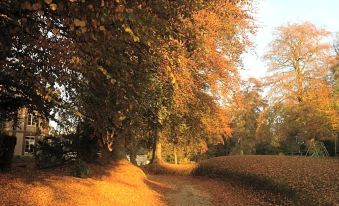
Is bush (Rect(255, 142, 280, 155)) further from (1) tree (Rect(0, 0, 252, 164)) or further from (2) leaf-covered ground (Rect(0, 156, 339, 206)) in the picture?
(1) tree (Rect(0, 0, 252, 164))

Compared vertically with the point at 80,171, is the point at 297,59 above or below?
above

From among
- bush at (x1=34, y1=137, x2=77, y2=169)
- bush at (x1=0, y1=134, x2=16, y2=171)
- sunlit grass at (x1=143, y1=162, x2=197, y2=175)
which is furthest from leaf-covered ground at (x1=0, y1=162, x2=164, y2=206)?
sunlit grass at (x1=143, y1=162, x2=197, y2=175)

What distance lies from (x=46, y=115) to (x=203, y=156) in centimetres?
5603

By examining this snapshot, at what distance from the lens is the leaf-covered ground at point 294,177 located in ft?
49.8

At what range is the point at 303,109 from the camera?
35969 millimetres

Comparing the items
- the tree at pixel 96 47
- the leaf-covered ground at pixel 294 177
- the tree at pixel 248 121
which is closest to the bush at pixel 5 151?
the tree at pixel 96 47

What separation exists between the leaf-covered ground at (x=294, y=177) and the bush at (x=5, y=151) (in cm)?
976

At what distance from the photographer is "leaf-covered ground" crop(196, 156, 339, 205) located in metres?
15.2

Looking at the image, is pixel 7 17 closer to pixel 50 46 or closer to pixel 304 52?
pixel 50 46

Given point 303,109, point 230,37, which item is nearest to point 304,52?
point 303,109

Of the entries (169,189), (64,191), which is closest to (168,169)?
(169,189)

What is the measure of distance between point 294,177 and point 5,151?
11481 mm

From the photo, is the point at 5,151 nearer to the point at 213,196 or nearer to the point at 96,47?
the point at 96,47

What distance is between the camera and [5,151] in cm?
1341
